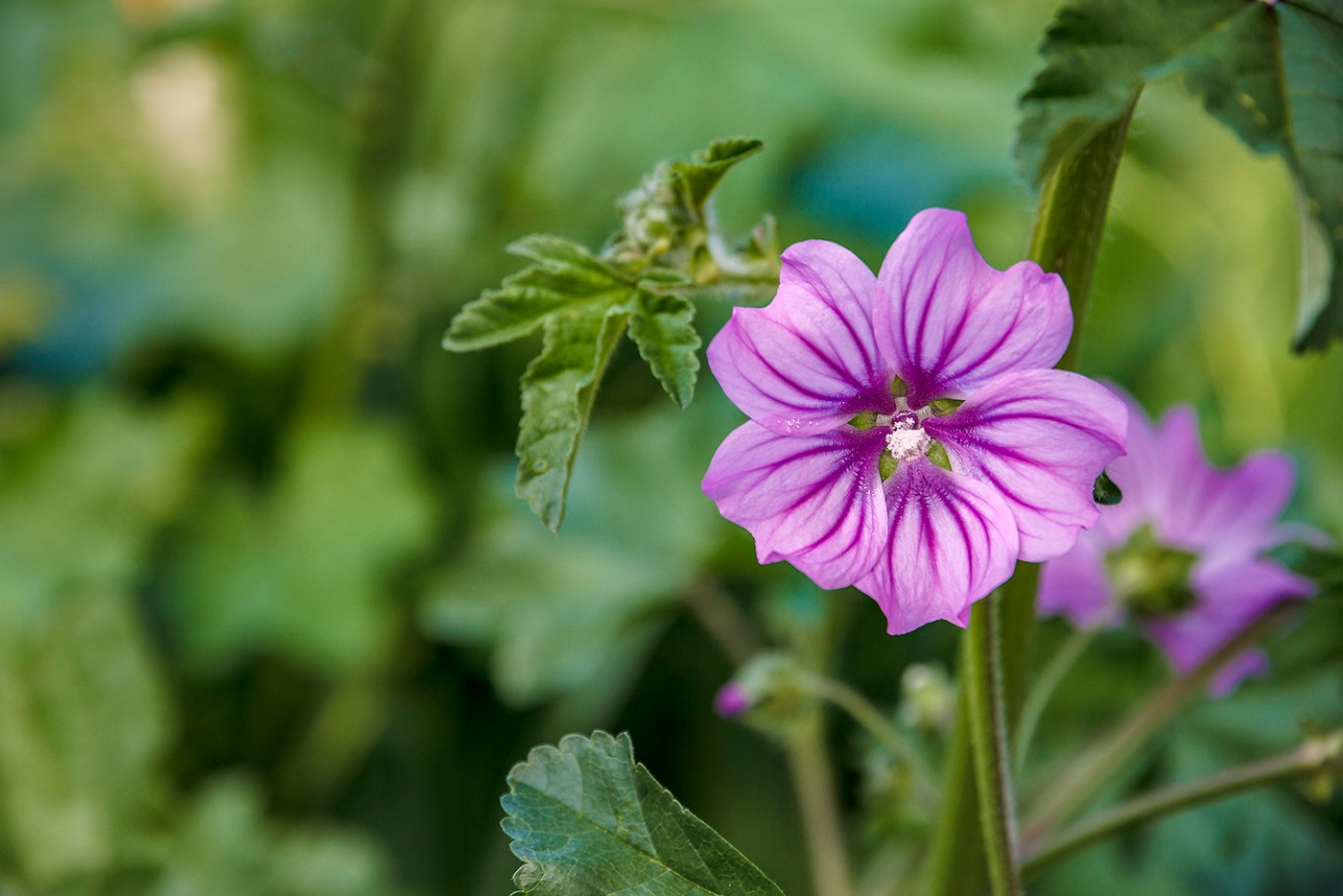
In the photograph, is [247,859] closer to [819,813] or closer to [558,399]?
[819,813]

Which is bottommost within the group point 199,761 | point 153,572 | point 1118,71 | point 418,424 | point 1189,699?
point 199,761

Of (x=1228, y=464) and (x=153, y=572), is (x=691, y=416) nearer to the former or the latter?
(x=1228, y=464)

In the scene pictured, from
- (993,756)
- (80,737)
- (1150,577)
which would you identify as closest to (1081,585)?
(1150,577)

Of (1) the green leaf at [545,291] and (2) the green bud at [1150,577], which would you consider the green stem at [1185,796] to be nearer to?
(2) the green bud at [1150,577]

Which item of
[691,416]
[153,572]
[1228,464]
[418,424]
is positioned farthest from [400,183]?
[1228,464]

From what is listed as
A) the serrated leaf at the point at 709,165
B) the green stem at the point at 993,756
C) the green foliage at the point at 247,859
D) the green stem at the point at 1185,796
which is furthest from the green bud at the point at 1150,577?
the green foliage at the point at 247,859

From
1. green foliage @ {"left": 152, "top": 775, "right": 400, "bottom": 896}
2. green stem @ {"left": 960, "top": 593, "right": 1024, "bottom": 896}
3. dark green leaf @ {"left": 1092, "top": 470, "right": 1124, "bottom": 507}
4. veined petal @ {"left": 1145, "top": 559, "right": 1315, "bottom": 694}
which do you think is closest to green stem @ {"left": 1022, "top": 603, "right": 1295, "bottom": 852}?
veined petal @ {"left": 1145, "top": 559, "right": 1315, "bottom": 694}
